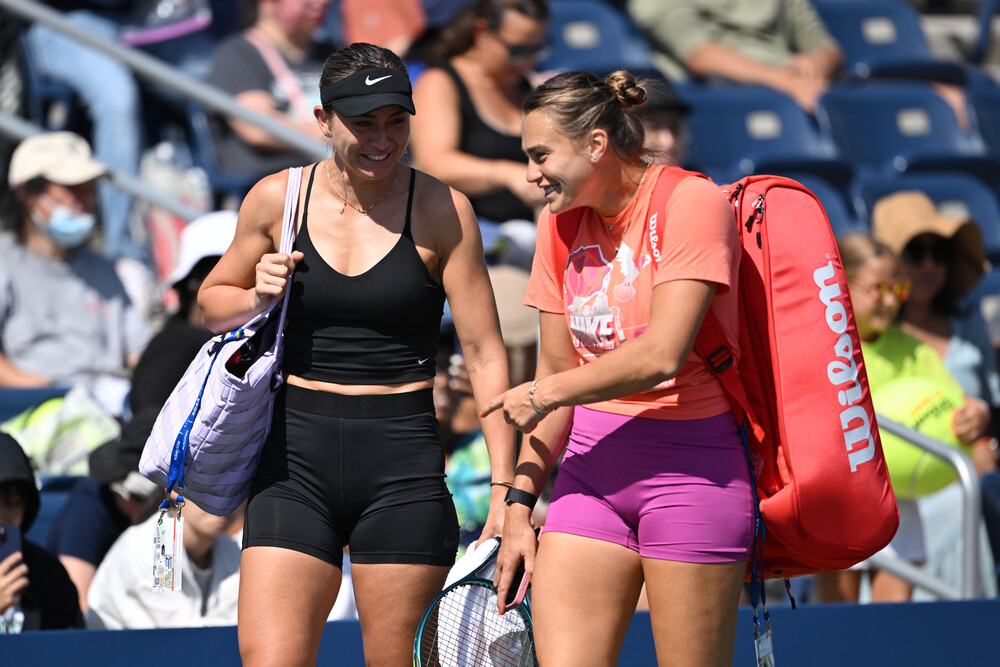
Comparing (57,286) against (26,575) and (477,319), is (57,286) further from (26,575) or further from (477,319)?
(477,319)

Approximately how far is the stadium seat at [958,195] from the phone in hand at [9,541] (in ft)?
15.8

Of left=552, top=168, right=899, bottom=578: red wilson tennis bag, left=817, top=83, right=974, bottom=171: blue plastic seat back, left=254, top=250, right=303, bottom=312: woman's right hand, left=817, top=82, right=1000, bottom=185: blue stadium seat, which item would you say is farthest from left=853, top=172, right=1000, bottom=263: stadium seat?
left=254, top=250, right=303, bottom=312: woman's right hand

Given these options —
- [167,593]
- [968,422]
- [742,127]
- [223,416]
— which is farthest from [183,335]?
[742,127]

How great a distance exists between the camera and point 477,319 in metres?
2.74

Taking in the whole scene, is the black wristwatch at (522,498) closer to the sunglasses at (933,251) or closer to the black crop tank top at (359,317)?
the black crop tank top at (359,317)

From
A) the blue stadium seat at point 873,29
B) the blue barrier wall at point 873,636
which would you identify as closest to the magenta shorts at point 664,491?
the blue barrier wall at point 873,636

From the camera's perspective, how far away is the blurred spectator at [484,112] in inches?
188

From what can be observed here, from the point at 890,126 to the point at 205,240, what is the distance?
5.06 m

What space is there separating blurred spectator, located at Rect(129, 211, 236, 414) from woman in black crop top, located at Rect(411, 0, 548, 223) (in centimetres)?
93

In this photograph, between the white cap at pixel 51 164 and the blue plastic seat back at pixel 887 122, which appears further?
the blue plastic seat back at pixel 887 122

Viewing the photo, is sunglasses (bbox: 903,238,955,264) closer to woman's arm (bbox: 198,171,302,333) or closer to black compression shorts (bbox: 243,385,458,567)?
black compression shorts (bbox: 243,385,458,567)

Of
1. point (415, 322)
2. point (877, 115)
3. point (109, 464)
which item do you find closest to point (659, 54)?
point (877, 115)

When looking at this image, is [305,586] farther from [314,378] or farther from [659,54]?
[659,54]

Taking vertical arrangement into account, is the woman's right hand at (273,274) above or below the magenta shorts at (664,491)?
above
